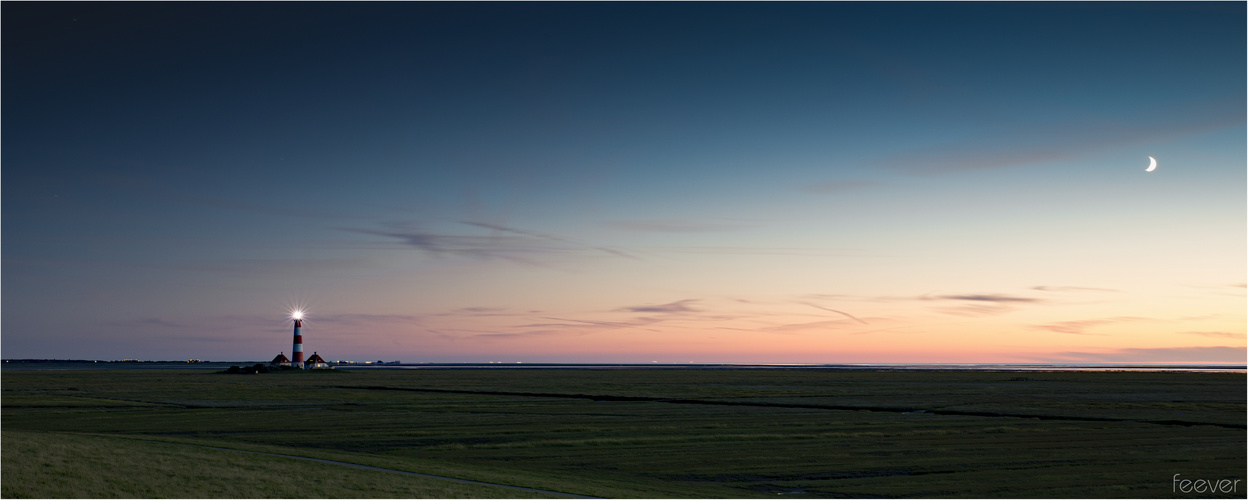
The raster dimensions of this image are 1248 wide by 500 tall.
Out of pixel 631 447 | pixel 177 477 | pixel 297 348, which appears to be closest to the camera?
pixel 177 477

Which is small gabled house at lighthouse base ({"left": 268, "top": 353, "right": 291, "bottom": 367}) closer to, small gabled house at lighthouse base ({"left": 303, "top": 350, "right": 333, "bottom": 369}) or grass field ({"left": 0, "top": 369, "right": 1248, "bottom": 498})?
small gabled house at lighthouse base ({"left": 303, "top": 350, "right": 333, "bottom": 369})

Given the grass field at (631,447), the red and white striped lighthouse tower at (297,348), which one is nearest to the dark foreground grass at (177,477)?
the grass field at (631,447)

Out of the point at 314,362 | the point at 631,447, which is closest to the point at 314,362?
the point at 314,362

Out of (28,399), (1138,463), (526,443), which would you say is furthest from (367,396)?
(1138,463)

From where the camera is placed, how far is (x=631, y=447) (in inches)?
1059

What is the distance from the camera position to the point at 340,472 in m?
18.0

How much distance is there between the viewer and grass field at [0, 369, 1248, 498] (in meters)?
16.5

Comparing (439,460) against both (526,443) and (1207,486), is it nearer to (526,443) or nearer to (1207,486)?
(526,443)

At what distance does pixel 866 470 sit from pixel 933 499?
4217 mm

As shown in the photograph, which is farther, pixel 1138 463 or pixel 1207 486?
pixel 1138 463

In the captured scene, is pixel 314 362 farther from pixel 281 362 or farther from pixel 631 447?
pixel 631 447

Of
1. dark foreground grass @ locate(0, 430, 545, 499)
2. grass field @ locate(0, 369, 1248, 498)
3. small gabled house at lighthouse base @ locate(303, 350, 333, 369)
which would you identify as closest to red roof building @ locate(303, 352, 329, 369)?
small gabled house at lighthouse base @ locate(303, 350, 333, 369)

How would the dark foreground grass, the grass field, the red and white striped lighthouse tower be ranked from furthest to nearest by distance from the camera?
1. the red and white striped lighthouse tower
2. the grass field
3. the dark foreground grass

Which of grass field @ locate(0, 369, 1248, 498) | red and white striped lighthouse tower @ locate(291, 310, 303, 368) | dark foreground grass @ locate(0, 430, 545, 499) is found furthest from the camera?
red and white striped lighthouse tower @ locate(291, 310, 303, 368)
